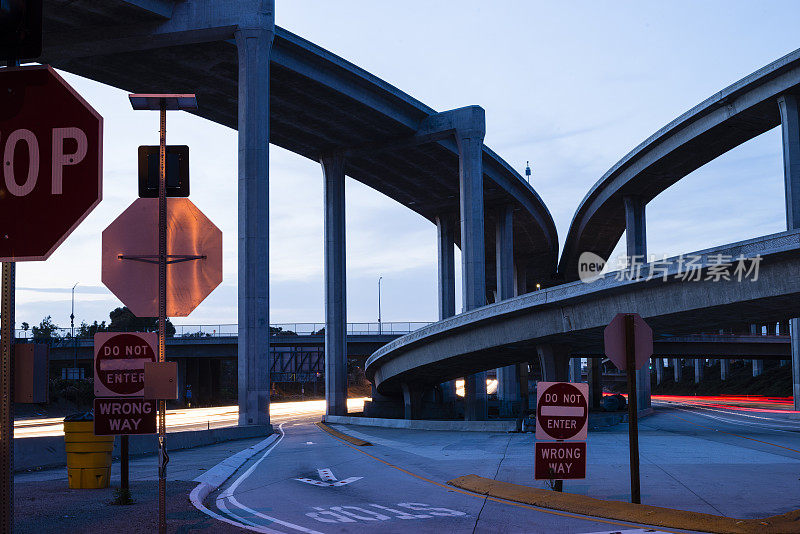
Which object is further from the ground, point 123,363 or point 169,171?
point 169,171

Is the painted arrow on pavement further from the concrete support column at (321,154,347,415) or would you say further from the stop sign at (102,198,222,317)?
the concrete support column at (321,154,347,415)

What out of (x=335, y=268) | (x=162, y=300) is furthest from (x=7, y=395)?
(x=335, y=268)

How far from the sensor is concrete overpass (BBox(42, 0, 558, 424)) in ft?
150

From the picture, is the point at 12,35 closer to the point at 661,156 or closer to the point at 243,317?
the point at 243,317

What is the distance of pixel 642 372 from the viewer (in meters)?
69.8

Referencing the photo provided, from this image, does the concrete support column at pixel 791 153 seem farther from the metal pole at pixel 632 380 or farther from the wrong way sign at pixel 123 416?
the wrong way sign at pixel 123 416

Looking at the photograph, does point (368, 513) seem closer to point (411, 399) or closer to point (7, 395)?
point (7, 395)

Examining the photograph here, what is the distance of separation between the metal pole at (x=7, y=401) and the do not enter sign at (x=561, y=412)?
9269 mm

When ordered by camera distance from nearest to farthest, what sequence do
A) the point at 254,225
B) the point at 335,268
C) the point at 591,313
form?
the point at 591,313 → the point at 254,225 → the point at 335,268

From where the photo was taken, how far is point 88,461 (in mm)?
15836

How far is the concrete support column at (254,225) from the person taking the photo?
147 feet

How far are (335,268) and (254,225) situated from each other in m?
25.1

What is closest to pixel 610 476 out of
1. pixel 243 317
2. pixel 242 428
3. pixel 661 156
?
pixel 242 428

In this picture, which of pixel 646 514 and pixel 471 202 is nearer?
pixel 646 514
